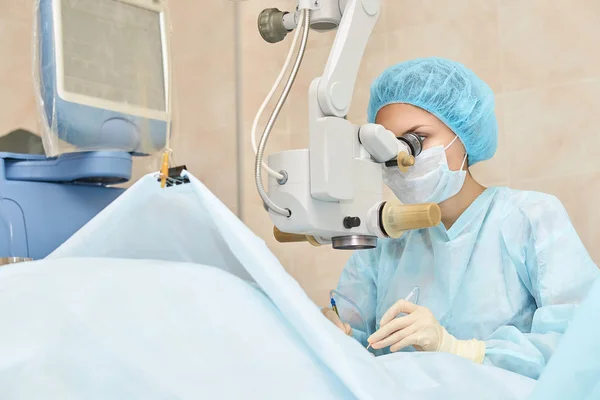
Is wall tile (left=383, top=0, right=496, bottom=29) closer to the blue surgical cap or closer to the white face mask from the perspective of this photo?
the blue surgical cap

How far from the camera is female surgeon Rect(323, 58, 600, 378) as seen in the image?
1378mm

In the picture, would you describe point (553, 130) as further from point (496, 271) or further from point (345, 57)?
point (345, 57)

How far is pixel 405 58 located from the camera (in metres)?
2.49

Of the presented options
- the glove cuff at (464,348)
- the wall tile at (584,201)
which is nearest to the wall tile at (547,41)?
the wall tile at (584,201)

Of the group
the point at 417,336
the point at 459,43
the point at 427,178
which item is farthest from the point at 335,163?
the point at 459,43

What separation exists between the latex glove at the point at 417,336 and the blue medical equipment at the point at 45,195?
2.60 ft

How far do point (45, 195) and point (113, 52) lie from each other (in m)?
0.37

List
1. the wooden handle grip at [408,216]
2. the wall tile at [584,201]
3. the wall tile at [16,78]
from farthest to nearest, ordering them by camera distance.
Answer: the wall tile at [16,78] → the wall tile at [584,201] → the wooden handle grip at [408,216]

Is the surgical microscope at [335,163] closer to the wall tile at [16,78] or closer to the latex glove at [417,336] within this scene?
the latex glove at [417,336]

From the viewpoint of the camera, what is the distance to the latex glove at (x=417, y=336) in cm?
121

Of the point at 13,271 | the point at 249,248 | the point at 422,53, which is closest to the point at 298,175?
the point at 249,248

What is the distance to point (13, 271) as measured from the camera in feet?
2.38

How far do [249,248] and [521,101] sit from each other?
5.59 ft

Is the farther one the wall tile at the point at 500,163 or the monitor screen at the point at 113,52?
the wall tile at the point at 500,163
